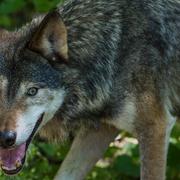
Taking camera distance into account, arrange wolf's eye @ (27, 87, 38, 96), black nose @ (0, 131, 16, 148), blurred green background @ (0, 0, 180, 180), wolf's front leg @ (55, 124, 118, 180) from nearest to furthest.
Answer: black nose @ (0, 131, 16, 148) → wolf's eye @ (27, 87, 38, 96) → wolf's front leg @ (55, 124, 118, 180) → blurred green background @ (0, 0, 180, 180)

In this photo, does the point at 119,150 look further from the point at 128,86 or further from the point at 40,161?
the point at 128,86

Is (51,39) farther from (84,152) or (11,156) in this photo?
(84,152)

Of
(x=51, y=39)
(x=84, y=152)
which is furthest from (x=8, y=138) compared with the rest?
(x=84, y=152)

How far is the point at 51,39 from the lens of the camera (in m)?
5.34

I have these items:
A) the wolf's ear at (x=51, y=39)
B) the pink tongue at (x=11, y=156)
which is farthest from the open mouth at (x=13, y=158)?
the wolf's ear at (x=51, y=39)

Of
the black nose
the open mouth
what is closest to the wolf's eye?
the open mouth

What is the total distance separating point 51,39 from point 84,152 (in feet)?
3.98

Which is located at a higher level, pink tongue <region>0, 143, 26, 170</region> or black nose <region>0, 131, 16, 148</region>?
black nose <region>0, 131, 16, 148</region>

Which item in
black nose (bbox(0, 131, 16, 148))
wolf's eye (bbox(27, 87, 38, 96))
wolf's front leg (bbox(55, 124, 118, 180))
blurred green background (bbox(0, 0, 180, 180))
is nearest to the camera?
black nose (bbox(0, 131, 16, 148))

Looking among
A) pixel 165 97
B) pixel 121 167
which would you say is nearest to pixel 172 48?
pixel 165 97

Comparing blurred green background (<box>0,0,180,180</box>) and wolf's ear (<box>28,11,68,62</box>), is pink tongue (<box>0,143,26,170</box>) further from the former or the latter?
blurred green background (<box>0,0,180,180</box>)

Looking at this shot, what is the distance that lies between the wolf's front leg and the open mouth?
2.78ft

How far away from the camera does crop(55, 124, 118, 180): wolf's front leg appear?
6105 mm

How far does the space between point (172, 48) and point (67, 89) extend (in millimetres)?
897
